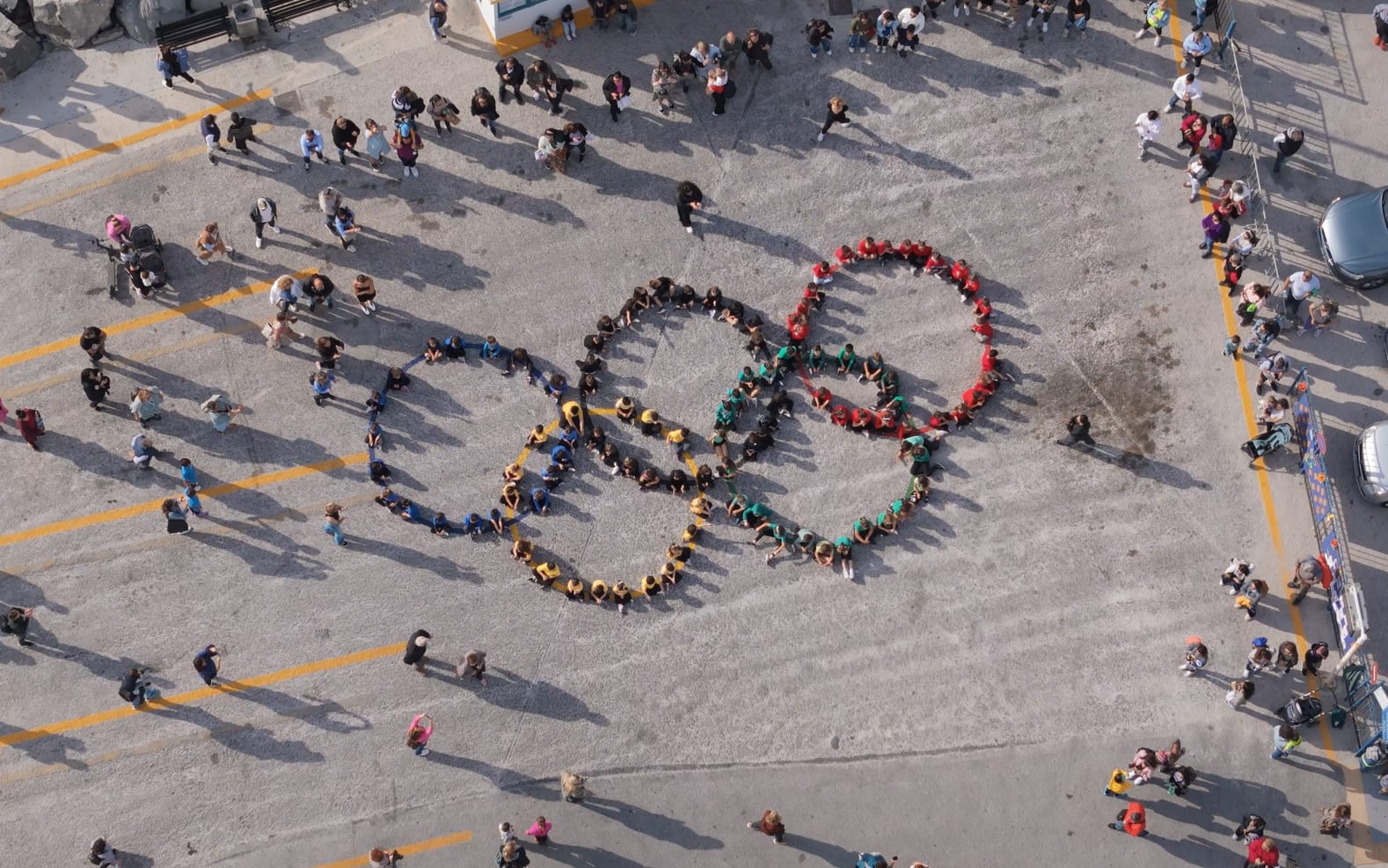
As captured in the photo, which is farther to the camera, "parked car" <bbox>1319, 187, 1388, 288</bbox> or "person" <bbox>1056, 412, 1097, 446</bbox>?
"parked car" <bbox>1319, 187, 1388, 288</bbox>

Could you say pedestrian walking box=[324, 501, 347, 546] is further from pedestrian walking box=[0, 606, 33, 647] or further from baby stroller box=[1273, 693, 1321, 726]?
baby stroller box=[1273, 693, 1321, 726]

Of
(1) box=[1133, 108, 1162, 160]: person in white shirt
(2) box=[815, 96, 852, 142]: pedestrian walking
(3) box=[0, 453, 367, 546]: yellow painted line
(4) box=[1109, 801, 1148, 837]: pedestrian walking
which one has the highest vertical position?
(2) box=[815, 96, 852, 142]: pedestrian walking

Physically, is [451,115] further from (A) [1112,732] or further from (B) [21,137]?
(A) [1112,732]

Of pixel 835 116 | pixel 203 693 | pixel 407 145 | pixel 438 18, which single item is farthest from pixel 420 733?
pixel 438 18

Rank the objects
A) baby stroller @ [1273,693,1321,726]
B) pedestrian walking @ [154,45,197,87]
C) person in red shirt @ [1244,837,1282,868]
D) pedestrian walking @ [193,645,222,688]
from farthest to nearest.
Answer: pedestrian walking @ [154,45,197,87] < pedestrian walking @ [193,645,222,688] < baby stroller @ [1273,693,1321,726] < person in red shirt @ [1244,837,1282,868]

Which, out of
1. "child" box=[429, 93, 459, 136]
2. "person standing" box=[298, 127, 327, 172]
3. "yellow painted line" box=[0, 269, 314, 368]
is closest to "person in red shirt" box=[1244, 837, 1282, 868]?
"child" box=[429, 93, 459, 136]
